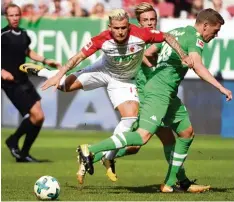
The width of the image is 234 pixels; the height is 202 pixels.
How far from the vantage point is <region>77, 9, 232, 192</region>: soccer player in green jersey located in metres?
10.3

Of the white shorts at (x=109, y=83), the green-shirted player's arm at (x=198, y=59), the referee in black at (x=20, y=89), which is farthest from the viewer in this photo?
the referee in black at (x=20, y=89)

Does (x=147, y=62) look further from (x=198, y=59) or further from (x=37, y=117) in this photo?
(x=37, y=117)

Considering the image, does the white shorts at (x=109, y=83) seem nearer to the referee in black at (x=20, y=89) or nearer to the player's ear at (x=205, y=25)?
the player's ear at (x=205, y=25)

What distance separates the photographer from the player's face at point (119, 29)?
10484 millimetres

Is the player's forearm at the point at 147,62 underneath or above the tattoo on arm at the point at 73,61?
underneath

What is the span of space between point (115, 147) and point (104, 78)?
66.5 inches

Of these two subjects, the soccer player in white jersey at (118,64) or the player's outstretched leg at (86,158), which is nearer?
the player's outstretched leg at (86,158)

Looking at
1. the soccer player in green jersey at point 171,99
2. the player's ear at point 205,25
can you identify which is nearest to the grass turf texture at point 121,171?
the soccer player in green jersey at point 171,99

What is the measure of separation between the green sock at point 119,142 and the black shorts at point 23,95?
5181mm

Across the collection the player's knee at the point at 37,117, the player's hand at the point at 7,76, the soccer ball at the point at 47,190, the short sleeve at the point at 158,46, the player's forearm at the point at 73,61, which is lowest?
the player's knee at the point at 37,117

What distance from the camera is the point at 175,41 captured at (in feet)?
34.6

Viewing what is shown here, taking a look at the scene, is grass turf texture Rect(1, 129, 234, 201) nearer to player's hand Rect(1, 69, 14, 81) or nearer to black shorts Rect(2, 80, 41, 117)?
black shorts Rect(2, 80, 41, 117)

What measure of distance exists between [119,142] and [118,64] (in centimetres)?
127

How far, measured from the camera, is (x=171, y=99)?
1093cm
